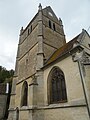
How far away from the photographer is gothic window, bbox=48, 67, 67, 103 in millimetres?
8594

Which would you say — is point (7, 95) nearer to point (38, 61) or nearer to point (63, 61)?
point (38, 61)

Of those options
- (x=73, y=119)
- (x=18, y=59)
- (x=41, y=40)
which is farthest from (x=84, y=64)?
(x=18, y=59)

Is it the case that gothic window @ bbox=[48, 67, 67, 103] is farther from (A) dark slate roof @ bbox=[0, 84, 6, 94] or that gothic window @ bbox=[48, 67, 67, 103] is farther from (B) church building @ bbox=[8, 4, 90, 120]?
(A) dark slate roof @ bbox=[0, 84, 6, 94]

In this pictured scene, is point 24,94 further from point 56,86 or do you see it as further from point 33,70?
point 56,86

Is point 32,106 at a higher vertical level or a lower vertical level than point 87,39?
lower

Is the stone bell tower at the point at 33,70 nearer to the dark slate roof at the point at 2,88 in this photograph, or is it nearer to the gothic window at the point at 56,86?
the gothic window at the point at 56,86

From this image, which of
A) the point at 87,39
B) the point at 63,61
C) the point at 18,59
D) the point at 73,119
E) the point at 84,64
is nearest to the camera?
the point at 73,119

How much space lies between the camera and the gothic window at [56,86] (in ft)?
28.2

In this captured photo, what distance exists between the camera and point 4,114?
18.3 metres

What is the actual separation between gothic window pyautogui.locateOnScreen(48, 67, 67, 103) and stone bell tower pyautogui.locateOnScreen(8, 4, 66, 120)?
0.92 metres

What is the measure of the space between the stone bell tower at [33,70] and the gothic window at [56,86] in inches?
36.1

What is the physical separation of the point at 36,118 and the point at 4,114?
1222 centimetres

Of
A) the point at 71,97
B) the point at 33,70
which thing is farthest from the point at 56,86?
the point at 33,70

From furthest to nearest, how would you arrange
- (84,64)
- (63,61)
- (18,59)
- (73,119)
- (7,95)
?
(7,95)
(18,59)
(63,61)
(84,64)
(73,119)
